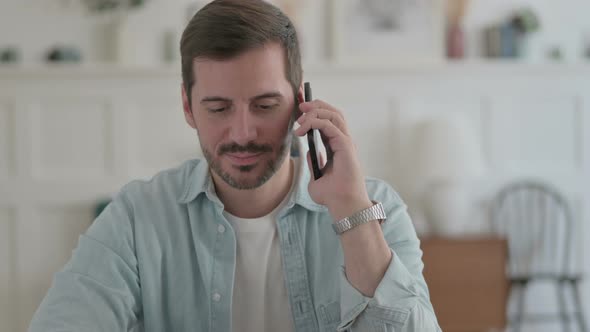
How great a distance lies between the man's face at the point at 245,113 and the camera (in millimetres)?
1553

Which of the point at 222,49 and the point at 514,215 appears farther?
the point at 514,215

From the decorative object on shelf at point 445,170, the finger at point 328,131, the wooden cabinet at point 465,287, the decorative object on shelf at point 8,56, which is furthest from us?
the decorative object on shelf at point 8,56

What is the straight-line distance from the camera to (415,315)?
1.45m

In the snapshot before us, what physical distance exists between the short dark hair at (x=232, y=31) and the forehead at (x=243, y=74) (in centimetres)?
1

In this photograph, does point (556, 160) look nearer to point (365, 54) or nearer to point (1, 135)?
point (365, 54)

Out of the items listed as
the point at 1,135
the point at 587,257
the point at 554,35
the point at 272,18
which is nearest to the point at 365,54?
the point at 554,35

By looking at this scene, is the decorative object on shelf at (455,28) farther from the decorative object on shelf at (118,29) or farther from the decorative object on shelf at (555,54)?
the decorative object on shelf at (118,29)

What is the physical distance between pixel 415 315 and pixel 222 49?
2.13 ft

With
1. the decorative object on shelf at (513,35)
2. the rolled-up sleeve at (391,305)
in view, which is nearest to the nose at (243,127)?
the rolled-up sleeve at (391,305)

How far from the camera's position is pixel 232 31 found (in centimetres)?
154

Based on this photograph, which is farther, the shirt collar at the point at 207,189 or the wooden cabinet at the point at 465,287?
the wooden cabinet at the point at 465,287

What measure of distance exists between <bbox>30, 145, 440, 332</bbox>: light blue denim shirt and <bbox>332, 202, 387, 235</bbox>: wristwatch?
0.29ft

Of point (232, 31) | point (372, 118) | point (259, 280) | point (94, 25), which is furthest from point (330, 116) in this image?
point (94, 25)

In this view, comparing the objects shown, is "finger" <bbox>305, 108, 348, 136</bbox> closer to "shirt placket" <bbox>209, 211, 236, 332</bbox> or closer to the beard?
the beard
